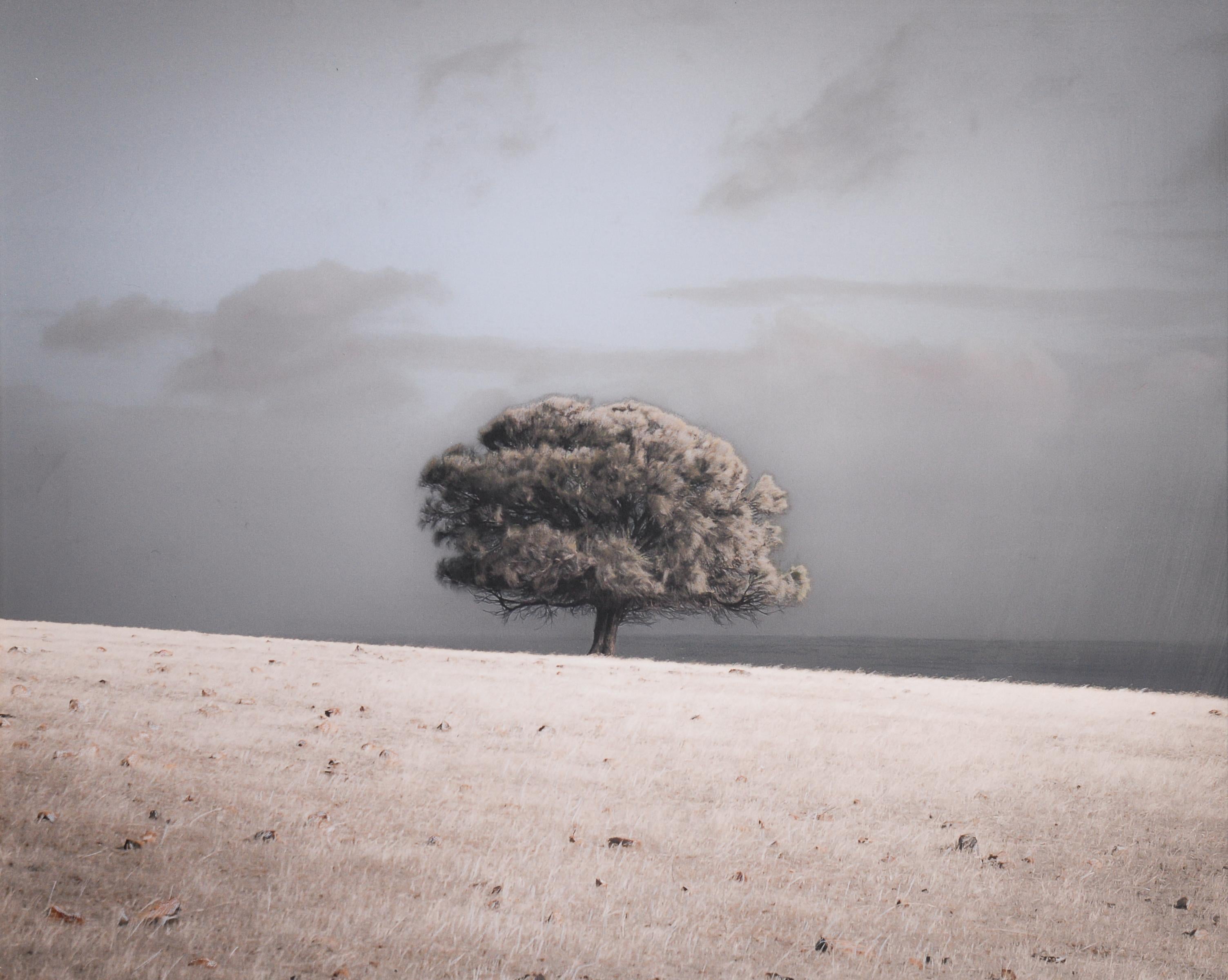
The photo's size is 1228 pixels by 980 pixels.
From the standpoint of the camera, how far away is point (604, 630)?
31.4 m

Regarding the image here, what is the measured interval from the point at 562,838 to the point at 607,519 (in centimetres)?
2177

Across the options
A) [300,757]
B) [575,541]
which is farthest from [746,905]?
[575,541]

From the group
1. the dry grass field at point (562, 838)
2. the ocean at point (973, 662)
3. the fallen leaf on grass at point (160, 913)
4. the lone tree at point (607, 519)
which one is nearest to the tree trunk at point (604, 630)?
the lone tree at point (607, 519)

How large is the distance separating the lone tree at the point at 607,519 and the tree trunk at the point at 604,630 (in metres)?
0.05

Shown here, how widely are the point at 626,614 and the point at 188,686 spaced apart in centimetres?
1943

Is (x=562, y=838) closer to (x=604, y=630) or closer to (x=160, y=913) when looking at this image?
(x=160, y=913)

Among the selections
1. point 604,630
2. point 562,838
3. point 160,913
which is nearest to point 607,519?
point 604,630

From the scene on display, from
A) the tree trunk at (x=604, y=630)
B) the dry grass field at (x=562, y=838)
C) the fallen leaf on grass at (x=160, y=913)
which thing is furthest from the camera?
the tree trunk at (x=604, y=630)

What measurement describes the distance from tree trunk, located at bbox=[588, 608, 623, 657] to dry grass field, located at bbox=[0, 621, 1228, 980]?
15.7 metres

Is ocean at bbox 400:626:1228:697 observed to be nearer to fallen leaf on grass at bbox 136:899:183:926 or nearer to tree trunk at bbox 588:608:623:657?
tree trunk at bbox 588:608:623:657

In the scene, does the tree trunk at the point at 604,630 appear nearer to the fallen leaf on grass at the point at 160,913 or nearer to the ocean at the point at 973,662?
the ocean at the point at 973,662

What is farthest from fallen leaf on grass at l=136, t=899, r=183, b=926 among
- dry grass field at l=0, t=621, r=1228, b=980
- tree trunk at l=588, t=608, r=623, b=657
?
tree trunk at l=588, t=608, r=623, b=657

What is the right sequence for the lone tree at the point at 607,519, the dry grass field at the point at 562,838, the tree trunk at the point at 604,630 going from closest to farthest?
the dry grass field at the point at 562,838 → the lone tree at the point at 607,519 → the tree trunk at the point at 604,630

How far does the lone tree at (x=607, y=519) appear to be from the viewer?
28.7m
